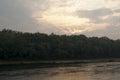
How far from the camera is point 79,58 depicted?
4611 inches

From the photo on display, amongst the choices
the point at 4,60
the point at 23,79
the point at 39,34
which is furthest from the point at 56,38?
the point at 23,79

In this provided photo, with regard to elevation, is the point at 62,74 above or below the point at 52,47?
below

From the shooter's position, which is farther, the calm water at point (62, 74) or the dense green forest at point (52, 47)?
the dense green forest at point (52, 47)

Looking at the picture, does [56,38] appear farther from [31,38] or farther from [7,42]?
[7,42]

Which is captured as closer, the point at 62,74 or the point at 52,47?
the point at 62,74

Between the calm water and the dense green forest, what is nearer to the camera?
the calm water

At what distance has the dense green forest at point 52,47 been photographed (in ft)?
322

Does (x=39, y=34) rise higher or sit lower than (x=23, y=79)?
higher

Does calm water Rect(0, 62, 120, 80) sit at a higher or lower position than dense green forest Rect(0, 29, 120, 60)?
lower

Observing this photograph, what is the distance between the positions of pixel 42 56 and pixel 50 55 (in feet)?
15.7

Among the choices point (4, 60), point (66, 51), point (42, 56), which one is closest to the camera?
point (4, 60)

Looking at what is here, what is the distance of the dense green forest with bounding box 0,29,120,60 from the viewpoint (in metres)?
98.1

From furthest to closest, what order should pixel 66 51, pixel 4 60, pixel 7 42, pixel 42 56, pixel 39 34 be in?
pixel 39 34 → pixel 66 51 → pixel 42 56 → pixel 7 42 → pixel 4 60

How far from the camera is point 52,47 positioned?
112750 millimetres
